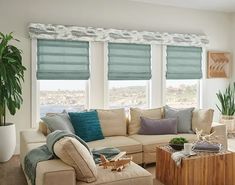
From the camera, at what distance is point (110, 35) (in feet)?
16.5

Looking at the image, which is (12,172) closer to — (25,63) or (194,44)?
(25,63)

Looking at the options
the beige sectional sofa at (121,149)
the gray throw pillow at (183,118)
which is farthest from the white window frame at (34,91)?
the gray throw pillow at (183,118)

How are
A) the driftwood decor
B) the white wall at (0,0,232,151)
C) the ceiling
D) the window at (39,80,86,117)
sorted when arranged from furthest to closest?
the driftwood decor, the ceiling, the window at (39,80,86,117), the white wall at (0,0,232,151)

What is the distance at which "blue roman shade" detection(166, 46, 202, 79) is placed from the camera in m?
5.67

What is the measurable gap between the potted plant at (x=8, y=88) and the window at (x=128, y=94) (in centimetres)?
175

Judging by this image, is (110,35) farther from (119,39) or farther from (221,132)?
(221,132)

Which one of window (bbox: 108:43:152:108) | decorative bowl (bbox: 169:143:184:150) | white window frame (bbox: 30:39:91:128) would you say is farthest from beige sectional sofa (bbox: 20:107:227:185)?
window (bbox: 108:43:152:108)

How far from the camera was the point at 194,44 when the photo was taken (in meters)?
5.77

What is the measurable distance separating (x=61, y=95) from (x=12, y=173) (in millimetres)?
1649

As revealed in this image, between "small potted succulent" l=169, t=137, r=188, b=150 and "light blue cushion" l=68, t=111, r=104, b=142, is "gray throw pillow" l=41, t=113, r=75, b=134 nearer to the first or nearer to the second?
"light blue cushion" l=68, t=111, r=104, b=142

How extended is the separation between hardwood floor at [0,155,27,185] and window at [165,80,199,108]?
316 cm

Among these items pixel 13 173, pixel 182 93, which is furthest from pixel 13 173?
pixel 182 93

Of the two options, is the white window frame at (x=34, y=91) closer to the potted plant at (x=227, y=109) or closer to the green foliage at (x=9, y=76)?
the green foliage at (x=9, y=76)

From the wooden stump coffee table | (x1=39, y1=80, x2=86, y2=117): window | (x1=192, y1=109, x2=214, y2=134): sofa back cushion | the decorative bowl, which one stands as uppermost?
(x1=39, y1=80, x2=86, y2=117): window
